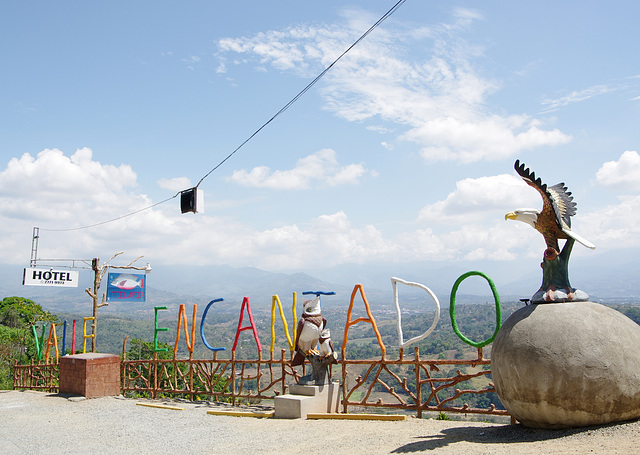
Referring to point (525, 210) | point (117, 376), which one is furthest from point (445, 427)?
point (117, 376)

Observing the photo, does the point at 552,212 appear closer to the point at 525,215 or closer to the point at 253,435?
the point at 525,215

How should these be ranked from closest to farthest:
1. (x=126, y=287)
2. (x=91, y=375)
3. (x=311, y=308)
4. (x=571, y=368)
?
(x=571, y=368) < (x=311, y=308) < (x=91, y=375) < (x=126, y=287)

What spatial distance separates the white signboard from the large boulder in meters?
20.1

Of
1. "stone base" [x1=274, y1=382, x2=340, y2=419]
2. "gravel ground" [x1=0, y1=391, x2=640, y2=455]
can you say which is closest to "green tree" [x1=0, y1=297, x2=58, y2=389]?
"gravel ground" [x1=0, y1=391, x2=640, y2=455]

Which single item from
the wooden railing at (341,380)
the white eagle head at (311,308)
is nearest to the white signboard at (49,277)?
the wooden railing at (341,380)

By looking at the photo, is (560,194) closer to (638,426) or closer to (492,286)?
(492,286)

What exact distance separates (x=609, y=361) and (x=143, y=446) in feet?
27.2

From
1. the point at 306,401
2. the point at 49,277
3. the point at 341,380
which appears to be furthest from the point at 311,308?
the point at 49,277

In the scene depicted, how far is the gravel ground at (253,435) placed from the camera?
666 centimetres

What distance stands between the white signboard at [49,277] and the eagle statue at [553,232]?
19.9m

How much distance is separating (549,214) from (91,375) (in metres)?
15.4

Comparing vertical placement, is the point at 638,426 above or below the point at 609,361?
below

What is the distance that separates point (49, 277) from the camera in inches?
894

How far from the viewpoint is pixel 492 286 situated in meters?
10.0
